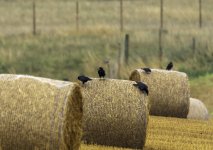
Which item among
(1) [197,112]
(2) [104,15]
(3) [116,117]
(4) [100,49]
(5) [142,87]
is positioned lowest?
(1) [197,112]

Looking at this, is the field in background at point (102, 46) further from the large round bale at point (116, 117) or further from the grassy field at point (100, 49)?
the large round bale at point (116, 117)

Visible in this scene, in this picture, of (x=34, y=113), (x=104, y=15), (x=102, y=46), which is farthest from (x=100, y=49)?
(x=34, y=113)

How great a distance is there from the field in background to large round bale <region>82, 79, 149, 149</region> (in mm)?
12488

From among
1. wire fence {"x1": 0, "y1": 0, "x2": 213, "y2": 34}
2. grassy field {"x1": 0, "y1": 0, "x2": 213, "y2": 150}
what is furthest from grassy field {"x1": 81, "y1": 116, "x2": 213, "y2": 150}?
wire fence {"x1": 0, "y1": 0, "x2": 213, "y2": 34}

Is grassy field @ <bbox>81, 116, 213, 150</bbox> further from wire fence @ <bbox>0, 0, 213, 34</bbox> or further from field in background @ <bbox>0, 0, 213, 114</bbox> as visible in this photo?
wire fence @ <bbox>0, 0, 213, 34</bbox>

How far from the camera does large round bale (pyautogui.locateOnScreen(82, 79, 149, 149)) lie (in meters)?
13.6

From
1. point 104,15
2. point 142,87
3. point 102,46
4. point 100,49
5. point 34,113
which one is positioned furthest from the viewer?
point 104,15

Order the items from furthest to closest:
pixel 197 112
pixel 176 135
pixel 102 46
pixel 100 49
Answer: pixel 102 46
pixel 100 49
pixel 197 112
pixel 176 135

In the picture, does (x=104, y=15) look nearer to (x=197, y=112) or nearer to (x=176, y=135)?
(x=197, y=112)

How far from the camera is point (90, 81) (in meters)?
13.9

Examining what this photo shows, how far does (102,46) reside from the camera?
3497 centimetres

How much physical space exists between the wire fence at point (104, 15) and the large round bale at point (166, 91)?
1973 centimetres

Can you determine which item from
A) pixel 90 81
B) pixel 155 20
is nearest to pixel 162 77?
pixel 90 81

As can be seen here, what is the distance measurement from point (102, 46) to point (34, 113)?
79.1 ft
